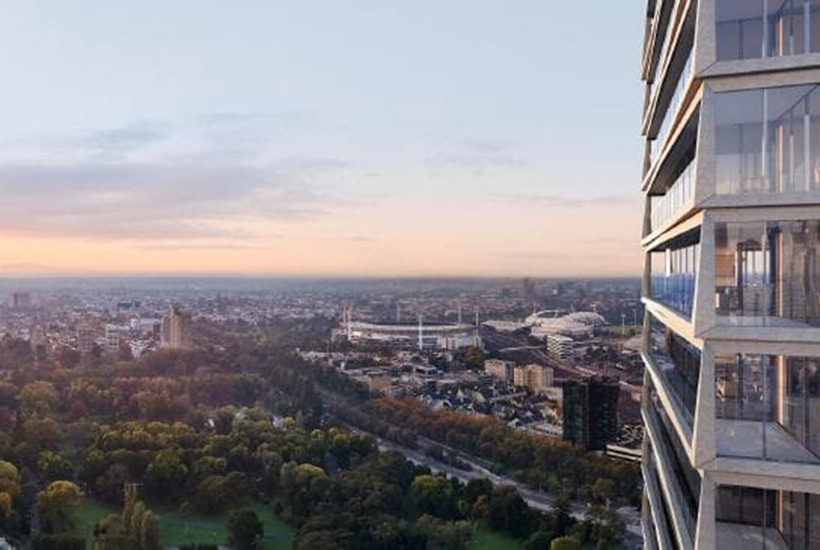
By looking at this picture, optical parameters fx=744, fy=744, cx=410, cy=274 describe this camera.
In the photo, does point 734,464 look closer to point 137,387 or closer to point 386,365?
point 137,387

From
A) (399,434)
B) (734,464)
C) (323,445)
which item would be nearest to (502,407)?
(399,434)

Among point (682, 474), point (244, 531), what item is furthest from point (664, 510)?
point (244, 531)

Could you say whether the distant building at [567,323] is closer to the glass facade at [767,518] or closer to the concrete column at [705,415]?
the glass facade at [767,518]

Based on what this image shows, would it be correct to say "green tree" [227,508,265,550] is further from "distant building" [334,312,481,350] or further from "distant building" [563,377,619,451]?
"distant building" [334,312,481,350]

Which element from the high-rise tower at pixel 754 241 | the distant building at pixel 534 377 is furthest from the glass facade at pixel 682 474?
the distant building at pixel 534 377

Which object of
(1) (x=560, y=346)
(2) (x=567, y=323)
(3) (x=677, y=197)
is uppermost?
(3) (x=677, y=197)

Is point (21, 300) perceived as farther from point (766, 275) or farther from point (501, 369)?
point (766, 275)

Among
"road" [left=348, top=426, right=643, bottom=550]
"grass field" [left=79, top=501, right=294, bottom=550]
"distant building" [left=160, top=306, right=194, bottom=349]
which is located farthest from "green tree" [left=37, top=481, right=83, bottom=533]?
"distant building" [left=160, top=306, right=194, bottom=349]
